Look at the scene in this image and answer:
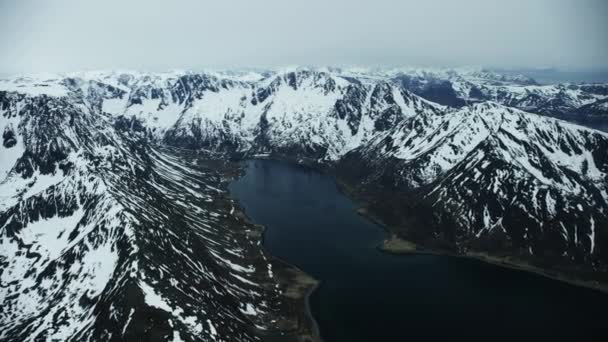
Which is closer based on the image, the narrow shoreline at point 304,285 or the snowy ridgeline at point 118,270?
the snowy ridgeline at point 118,270

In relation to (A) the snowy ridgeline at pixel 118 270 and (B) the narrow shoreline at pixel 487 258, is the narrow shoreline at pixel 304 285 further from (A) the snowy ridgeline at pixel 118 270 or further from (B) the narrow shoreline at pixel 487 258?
(B) the narrow shoreline at pixel 487 258

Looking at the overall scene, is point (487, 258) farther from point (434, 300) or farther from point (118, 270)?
point (118, 270)

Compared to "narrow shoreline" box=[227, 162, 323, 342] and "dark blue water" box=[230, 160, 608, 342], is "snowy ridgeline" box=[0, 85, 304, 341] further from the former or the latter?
"dark blue water" box=[230, 160, 608, 342]

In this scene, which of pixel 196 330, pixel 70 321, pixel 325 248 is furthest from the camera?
pixel 325 248

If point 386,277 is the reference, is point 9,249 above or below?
above

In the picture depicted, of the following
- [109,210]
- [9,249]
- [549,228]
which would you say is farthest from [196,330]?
[549,228]

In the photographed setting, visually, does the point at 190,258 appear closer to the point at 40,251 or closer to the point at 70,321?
the point at 70,321

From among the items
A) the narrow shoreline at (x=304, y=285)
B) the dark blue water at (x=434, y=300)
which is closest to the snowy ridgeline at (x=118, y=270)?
the narrow shoreline at (x=304, y=285)

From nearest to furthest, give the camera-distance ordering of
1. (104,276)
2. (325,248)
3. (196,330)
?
(196,330) < (104,276) < (325,248)

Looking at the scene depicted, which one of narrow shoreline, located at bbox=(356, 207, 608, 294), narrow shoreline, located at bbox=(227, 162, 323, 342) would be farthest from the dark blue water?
narrow shoreline, located at bbox=(356, 207, 608, 294)
